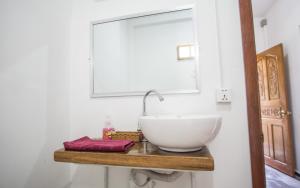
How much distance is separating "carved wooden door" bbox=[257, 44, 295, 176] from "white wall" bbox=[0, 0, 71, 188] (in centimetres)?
250

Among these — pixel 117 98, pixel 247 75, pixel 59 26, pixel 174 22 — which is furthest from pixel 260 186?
pixel 59 26

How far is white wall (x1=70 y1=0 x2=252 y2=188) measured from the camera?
93 cm

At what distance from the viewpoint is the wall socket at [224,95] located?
36.9 inches

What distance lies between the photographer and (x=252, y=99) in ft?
2.96

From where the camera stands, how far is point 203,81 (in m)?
1.00

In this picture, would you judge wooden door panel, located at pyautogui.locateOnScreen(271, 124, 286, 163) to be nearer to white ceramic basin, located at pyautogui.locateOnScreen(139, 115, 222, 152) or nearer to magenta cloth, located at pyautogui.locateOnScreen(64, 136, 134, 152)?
white ceramic basin, located at pyautogui.locateOnScreen(139, 115, 222, 152)

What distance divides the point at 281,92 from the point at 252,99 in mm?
1676

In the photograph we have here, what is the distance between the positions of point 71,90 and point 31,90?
320 mm

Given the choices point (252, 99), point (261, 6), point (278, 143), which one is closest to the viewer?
point (252, 99)

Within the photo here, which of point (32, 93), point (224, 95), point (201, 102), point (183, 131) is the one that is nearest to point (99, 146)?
point (183, 131)

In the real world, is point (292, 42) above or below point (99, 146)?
above

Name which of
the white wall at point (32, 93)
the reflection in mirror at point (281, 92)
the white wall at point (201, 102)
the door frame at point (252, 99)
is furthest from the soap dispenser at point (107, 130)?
the reflection in mirror at point (281, 92)

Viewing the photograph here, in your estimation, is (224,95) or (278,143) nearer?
(224,95)

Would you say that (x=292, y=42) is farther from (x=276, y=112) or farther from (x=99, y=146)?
(x=99, y=146)
